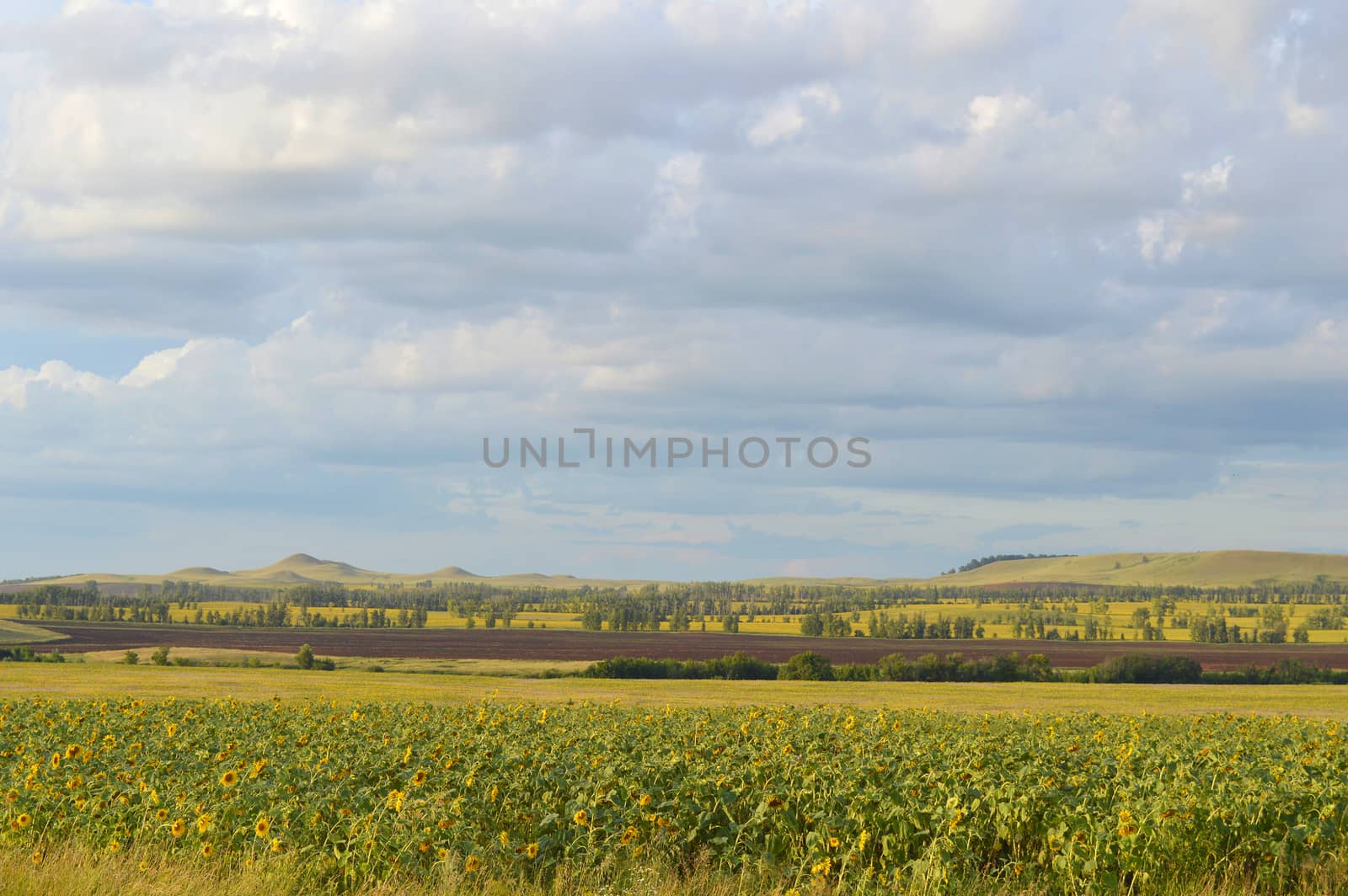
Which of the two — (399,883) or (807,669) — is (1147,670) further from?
(399,883)

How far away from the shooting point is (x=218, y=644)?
11131 centimetres

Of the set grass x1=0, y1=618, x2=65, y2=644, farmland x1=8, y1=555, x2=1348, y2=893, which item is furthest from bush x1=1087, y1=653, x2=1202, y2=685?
grass x1=0, y1=618, x2=65, y2=644

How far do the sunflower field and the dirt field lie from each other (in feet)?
230

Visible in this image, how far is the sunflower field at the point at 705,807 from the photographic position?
34.6ft

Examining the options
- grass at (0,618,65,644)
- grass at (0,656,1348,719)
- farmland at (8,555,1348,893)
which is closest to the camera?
farmland at (8,555,1348,893)

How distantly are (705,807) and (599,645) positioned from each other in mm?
106003

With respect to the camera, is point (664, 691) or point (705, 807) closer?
point (705, 807)

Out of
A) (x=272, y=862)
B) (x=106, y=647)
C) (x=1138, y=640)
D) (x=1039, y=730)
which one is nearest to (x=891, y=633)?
(x=1138, y=640)

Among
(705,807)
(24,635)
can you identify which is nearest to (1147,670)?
(705,807)

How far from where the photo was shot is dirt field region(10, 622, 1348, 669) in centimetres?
9300

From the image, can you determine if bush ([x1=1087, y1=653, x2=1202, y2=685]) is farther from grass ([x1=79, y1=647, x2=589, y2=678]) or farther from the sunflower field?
the sunflower field

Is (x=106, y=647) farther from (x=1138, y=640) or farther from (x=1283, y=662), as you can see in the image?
(x=1138, y=640)

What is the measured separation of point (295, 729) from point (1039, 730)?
37.3ft

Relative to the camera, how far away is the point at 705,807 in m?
11.5
